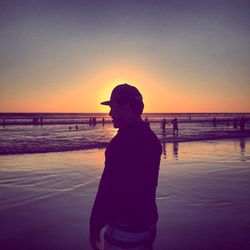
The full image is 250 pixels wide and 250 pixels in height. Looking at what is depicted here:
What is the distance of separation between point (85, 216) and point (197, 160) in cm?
1011

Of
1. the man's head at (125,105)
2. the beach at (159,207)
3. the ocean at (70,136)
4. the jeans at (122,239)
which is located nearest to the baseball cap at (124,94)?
the man's head at (125,105)

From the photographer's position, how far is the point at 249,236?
18.5 ft

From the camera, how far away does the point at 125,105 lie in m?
2.71

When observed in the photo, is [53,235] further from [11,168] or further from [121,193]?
[11,168]

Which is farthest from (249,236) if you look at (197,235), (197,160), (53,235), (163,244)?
(197,160)

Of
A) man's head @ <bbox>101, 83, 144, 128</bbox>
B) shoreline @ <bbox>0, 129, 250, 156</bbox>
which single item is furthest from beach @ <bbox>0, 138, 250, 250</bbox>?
shoreline @ <bbox>0, 129, 250, 156</bbox>

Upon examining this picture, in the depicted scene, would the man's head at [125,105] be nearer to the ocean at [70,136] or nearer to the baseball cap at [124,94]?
the baseball cap at [124,94]

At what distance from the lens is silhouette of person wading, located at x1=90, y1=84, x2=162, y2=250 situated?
2457mm

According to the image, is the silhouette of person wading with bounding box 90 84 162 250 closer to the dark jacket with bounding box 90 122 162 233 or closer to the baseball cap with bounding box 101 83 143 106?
the dark jacket with bounding box 90 122 162 233

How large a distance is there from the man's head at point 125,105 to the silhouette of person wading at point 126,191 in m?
0.09

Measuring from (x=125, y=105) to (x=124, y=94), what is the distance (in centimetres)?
10

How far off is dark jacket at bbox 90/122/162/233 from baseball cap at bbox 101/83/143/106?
0.92 feet

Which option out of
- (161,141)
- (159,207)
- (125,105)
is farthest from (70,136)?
(125,105)

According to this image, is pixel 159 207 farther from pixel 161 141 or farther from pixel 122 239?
pixel 161 141
